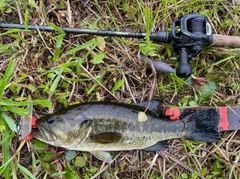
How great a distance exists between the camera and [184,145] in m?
3.86

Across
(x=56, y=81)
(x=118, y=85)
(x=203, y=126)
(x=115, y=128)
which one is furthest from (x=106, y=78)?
(x=203, y=126)

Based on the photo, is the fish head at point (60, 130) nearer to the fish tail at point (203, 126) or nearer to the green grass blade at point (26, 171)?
the green grass blade at point (26, 171)

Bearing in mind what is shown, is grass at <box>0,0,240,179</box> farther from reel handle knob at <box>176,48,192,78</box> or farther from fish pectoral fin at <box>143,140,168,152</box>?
reel handle knob at <box>176,48,192,78</box>

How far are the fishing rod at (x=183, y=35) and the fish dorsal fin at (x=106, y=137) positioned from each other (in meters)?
0.91

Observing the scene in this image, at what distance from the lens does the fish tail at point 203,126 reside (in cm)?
374

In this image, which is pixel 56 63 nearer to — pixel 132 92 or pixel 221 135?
pixel 132 92

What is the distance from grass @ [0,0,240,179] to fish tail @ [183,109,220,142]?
0.14 meters

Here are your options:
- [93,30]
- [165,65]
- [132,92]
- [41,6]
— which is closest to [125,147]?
[132,92]

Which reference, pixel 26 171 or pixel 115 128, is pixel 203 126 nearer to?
pixel 115 128

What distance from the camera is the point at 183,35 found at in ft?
11.8

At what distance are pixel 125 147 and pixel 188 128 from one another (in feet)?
2.31

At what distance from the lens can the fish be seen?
343 cm

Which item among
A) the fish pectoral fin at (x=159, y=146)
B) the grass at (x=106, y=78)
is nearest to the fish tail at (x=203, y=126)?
the grass at (x=106, y=78)

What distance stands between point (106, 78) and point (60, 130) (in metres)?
0.84
